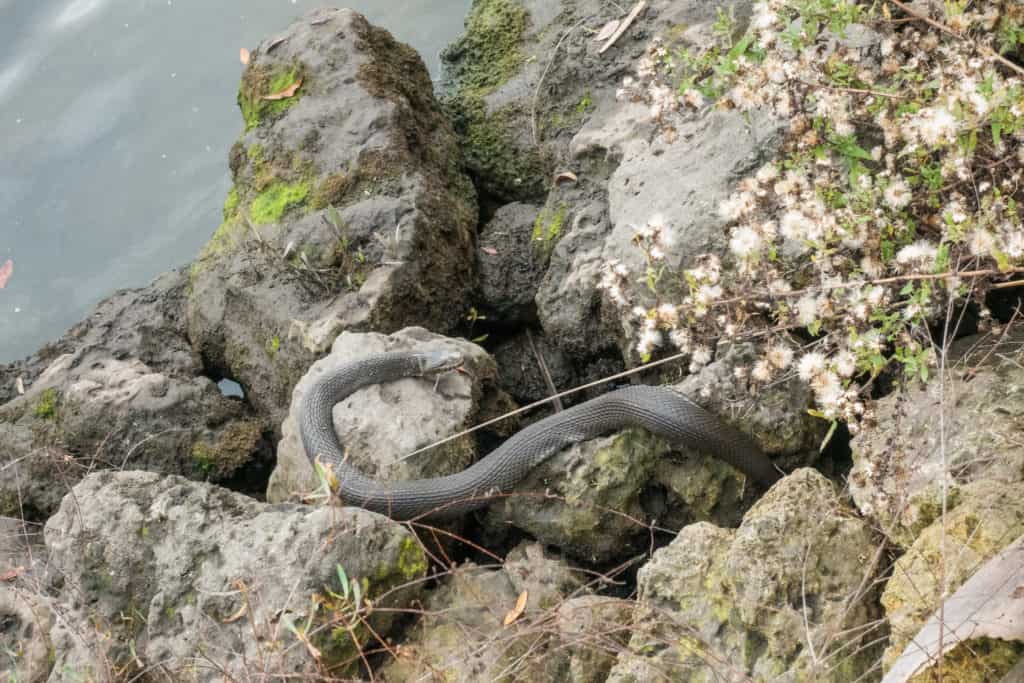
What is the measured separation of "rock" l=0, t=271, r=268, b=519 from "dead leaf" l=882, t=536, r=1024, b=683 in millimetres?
4004

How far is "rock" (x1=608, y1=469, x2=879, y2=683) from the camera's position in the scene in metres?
2.87

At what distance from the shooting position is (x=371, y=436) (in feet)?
15.3

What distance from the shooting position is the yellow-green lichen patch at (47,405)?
5609 mm

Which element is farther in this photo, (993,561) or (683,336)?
(683,336)

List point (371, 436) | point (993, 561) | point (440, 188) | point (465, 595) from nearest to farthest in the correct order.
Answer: point (993, 561), point (465, 595), point (371, 436), point (440, 188)

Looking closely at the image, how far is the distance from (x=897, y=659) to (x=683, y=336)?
117cm

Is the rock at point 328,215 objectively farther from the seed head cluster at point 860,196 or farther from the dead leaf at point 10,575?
the seed head cluster at point 860,196

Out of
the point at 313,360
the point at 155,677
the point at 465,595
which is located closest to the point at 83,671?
the point at 155,677

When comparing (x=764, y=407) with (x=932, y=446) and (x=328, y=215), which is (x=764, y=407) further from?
(x=328, y=215)

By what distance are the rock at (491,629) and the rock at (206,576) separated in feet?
0.54

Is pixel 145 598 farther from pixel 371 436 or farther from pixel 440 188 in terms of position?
pixel 440 188

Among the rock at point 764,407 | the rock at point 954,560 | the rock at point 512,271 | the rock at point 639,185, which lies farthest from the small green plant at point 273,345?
the rock at point 954,560

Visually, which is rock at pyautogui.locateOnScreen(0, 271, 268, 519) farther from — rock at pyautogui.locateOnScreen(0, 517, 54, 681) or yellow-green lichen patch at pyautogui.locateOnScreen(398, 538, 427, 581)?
yellow-green lichen patch at pyautogui.locateOnScreen(398, 538, 427, 581)

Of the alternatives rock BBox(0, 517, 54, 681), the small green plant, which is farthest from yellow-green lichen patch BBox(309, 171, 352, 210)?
rock BBox(0, 517, 54, 681)
